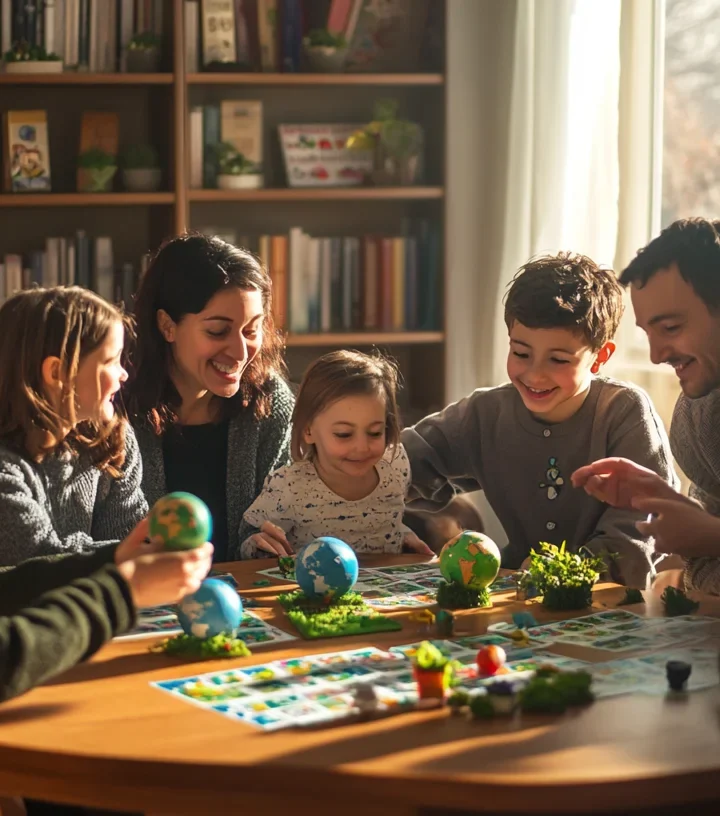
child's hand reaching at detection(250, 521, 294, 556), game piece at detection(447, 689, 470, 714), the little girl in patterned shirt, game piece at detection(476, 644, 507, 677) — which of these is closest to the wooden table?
game piece at detection(447, 689, 470, 714)

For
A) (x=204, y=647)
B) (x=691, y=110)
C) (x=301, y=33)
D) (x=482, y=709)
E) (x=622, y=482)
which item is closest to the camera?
(x=482, y=709)

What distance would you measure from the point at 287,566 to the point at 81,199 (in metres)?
2.16

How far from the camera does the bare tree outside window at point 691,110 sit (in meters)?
3.20

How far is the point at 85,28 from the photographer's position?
3836 millimetres

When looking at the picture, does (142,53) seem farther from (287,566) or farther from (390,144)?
(287,566)

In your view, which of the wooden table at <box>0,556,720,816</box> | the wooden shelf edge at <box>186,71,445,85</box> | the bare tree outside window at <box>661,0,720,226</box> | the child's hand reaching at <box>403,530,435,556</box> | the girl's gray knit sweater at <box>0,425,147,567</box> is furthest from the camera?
the wooden shelf edge at <box>186,71,445,85</box>

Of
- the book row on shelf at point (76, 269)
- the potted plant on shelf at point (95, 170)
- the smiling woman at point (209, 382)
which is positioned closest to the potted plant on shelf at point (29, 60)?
the potted plant on shelf at point (95, 170)

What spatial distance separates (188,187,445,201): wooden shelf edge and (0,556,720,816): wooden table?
271cm

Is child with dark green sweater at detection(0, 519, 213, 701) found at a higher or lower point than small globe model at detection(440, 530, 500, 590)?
higher

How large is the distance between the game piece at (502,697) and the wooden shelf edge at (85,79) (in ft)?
9.53

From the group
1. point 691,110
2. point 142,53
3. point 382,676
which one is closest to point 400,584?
point 382,676

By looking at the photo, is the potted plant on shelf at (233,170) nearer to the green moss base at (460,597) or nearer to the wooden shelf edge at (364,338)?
the wooden shelf edge at (364,338)

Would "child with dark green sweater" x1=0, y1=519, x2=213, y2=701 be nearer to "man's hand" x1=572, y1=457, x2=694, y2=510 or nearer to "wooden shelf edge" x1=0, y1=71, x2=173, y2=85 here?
"man's hand" x1=572, y1=457, x2=694, y2=510

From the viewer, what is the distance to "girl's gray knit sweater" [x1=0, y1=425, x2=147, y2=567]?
1.90 metres
